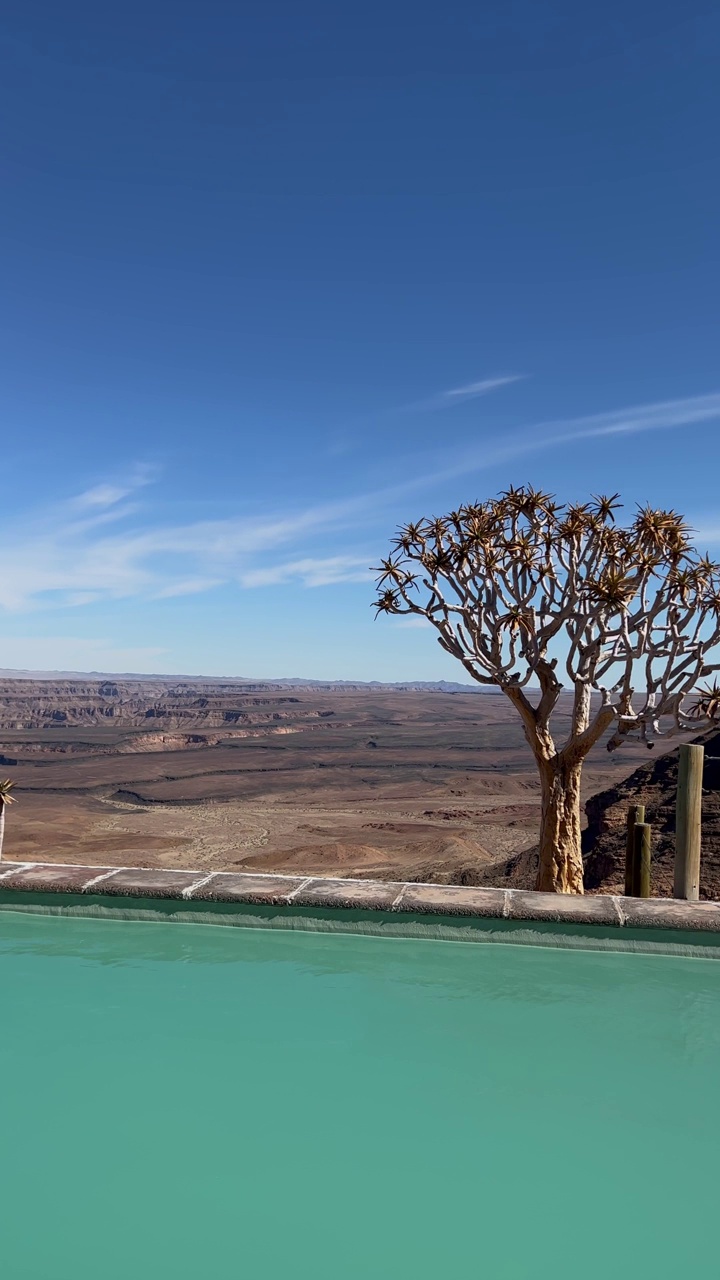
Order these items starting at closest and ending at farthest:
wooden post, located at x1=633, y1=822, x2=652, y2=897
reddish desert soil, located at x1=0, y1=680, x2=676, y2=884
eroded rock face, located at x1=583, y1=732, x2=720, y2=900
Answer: wooden post, located at x1=633, y1=822, x2=652, y2=897 < eroded rock face, located at x1=583, y1=732, x2=720, y2=900 < reddish desert soil, located at x1=0, y1=680, x2=676, y2=884

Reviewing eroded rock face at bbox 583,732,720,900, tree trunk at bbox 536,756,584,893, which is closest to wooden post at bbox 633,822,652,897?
tree trunk at bbox 536,756,584,893

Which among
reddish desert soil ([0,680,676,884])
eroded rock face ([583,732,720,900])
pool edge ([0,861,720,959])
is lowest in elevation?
reddish desert soil ([0,680,676,884])

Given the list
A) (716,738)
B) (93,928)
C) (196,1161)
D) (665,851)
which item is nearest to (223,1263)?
(196,1161)

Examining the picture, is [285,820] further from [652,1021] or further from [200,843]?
[652,1021]

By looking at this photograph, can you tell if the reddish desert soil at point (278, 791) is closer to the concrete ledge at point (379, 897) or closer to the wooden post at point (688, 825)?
the wooden post at point (688, 825)

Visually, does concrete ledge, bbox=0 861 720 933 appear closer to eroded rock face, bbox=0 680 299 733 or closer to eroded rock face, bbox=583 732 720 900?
eroded rock face, bbox=583 732 720 900

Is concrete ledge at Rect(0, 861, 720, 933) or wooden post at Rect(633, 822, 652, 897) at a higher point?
wooden post at Rect(633, 822, 652, 897)

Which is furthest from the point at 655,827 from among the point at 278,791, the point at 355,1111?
the point at 278,791

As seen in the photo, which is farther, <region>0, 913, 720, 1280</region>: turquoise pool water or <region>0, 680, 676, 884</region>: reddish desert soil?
<region>0, 680, 676, 884</region>: reddish desert soil
